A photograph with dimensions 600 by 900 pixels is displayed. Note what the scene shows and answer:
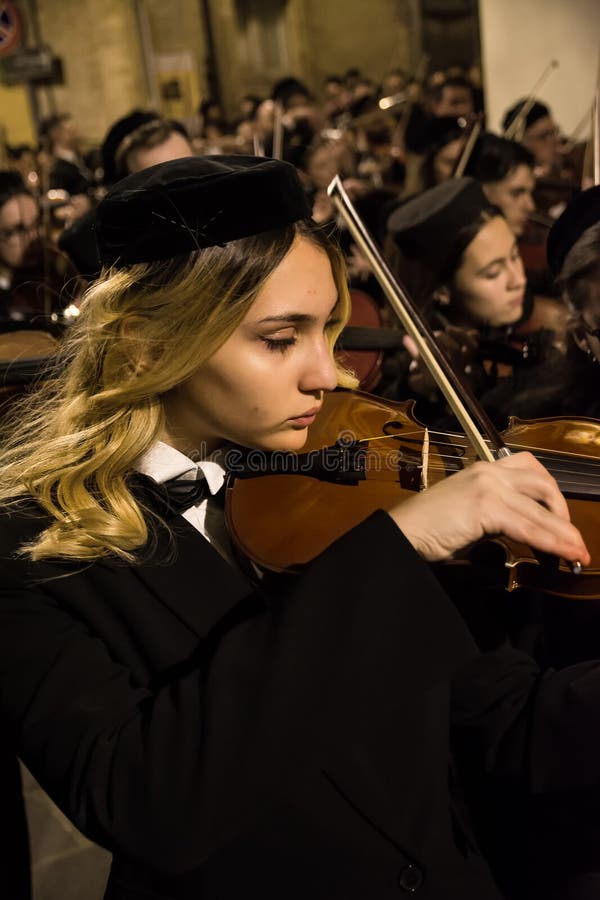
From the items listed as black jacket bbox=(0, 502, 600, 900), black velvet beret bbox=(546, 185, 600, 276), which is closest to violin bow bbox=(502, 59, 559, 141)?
black velvet beret bbox=(546, 185, 600, 276)

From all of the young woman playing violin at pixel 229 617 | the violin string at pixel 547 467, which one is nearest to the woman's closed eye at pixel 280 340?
the young woman playing violin at pixel 229 617

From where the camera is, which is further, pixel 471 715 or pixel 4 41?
pixel 4 41

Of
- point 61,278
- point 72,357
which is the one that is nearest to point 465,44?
point 61,278

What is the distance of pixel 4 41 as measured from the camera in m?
16.2

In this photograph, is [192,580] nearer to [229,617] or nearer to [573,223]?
[229,617]

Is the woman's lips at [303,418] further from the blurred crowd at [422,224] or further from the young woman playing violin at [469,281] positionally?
the young woman playing violin at [469,281]

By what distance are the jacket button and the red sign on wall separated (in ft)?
60.2

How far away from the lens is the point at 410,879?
1.07 metres

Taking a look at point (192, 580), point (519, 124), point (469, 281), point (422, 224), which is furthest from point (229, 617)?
point (519, 124)

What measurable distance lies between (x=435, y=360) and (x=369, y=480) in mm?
240

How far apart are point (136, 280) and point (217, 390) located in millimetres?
180

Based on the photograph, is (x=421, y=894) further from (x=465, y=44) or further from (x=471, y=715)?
(x=465, y=44)

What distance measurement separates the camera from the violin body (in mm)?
1089

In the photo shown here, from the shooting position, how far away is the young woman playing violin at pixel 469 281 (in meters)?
2.33
